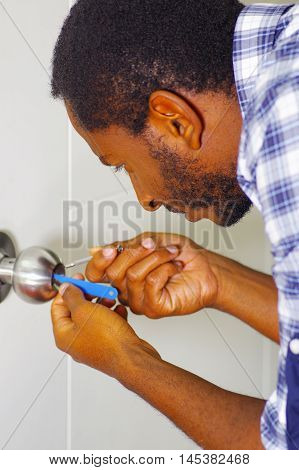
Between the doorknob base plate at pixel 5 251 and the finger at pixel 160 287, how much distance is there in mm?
168

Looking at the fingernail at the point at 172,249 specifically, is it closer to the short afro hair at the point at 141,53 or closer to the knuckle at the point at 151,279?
the knuckle at the point at 151,279

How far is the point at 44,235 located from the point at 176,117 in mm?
277

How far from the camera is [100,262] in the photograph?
78 centimetres

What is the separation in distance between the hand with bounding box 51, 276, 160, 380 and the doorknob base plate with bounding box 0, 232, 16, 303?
80 millimetres

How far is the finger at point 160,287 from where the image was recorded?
2.58 feet

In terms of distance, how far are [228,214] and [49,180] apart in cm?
24

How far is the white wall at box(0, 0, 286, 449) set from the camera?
79cm

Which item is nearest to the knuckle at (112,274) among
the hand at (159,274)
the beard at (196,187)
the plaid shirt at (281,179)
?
the hand at (159,274)

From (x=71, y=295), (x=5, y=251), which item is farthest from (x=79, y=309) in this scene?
(x=5, y=251)

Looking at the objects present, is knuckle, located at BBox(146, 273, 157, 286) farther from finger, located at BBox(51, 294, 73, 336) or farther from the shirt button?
the shirt button

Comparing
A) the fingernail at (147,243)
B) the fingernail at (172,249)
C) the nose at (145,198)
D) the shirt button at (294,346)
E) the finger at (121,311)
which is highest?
the nose at (145,198)

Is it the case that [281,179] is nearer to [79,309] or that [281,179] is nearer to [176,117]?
[176,117]

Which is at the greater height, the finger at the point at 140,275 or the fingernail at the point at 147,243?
the fingernail at the point at 147,243
